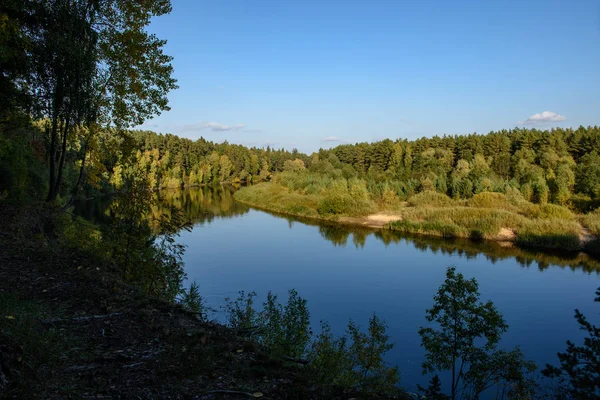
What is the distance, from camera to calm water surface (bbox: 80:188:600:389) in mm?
14656

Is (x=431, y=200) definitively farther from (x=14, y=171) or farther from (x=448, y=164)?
(x=14, y=171)

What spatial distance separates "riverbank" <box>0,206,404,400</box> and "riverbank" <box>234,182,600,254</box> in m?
30.4

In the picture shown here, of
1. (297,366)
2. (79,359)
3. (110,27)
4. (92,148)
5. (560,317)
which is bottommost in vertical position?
(560,317)

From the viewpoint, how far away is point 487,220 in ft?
108

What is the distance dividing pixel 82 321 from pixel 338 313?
11704 mm

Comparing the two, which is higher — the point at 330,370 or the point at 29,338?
the point at 29,338

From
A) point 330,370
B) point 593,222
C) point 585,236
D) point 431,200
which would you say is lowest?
point 585,236

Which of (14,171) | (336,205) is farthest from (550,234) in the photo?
(14,171)

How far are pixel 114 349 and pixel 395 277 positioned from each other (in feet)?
60.3

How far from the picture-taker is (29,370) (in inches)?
151

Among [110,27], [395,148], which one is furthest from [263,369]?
[395,148]

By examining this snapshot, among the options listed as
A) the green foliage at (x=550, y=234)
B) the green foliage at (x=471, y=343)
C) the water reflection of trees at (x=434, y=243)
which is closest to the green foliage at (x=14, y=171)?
the water reflection of trees at (x=434, y=243)

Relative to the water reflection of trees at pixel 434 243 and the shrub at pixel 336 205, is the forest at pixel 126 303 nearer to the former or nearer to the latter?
the water reflection of trees at pixel 434 243

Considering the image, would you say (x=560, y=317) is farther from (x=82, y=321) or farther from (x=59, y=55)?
(x=59, y=55)
